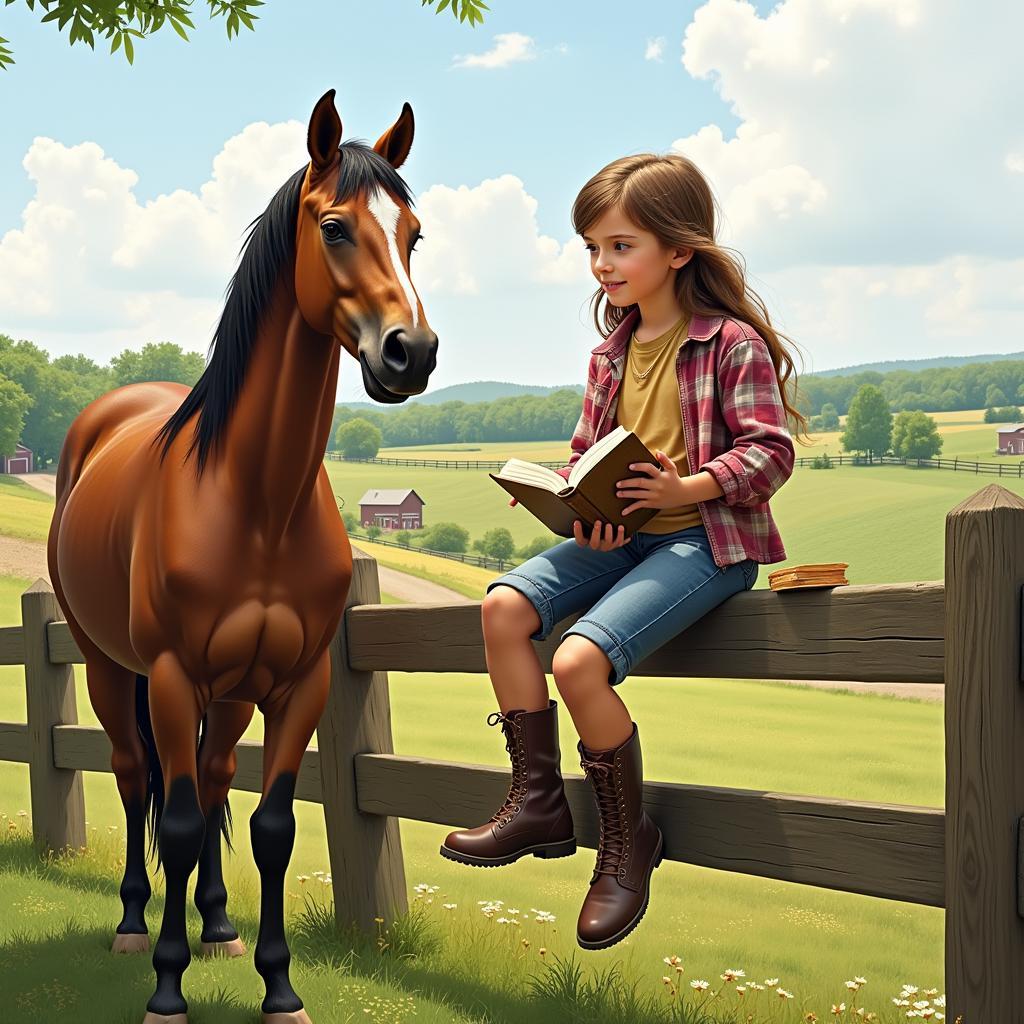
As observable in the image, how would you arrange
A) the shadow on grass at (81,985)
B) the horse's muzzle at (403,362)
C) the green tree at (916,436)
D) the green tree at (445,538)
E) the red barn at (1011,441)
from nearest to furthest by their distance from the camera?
the horse's muzzle at (403,362), the shadow on grass at (81,985), the green tree at (445,538), the red barn at (1011,441), the green tree at (916,436)

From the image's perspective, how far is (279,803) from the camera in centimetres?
335

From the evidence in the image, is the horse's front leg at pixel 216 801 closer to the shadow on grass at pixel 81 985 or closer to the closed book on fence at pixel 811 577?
the shadow on grass at pixel 81 985

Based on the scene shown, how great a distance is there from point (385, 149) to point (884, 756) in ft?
30.1

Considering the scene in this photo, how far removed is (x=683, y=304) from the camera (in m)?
3.12

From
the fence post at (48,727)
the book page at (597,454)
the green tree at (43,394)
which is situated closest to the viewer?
the book page at (597,454)

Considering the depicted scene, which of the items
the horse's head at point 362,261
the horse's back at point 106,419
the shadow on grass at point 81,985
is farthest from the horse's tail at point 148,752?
the horse's head at point 362,261

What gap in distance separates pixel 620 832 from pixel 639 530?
2.50 feet

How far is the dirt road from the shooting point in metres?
19.5

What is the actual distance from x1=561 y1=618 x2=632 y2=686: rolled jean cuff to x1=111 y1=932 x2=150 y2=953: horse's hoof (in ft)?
7.35

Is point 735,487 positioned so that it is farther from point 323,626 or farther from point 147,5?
point 147,5

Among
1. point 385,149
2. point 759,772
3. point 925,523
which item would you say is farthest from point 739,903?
point 925,523

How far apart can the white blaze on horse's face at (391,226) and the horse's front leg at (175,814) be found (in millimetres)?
1193

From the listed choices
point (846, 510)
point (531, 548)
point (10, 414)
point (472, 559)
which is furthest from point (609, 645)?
point (10, 414)

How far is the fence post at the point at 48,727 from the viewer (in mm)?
6012
